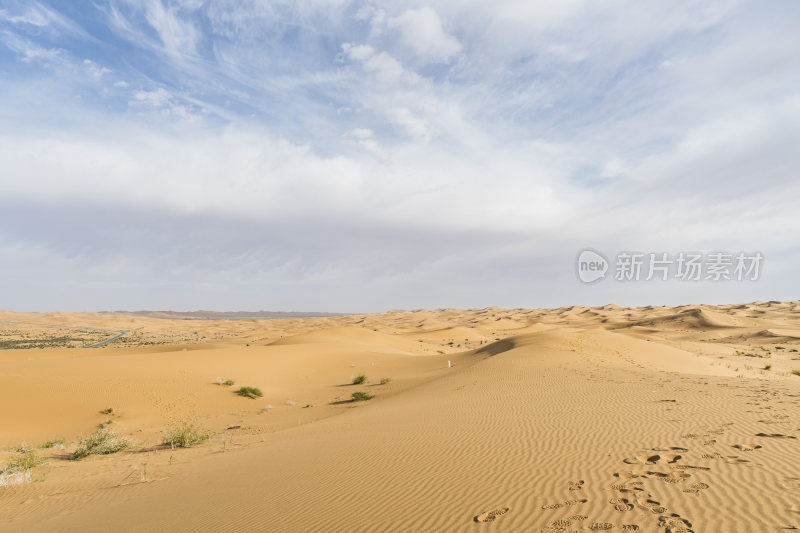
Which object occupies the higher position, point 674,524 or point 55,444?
point 674,524

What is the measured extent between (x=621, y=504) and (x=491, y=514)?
1355 mm

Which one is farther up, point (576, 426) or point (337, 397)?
point (576, 426)

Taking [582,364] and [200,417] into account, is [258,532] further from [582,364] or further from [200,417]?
[582,364]

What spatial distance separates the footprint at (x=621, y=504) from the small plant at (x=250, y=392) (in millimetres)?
17818

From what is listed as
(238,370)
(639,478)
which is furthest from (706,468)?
(238,370)

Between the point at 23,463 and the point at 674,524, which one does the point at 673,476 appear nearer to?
the point at 674,524

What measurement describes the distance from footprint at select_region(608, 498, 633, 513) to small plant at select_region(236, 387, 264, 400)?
17.8 metres

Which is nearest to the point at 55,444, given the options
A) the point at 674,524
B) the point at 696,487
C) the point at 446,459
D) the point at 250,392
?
the point at 250,392

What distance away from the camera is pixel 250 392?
64.9 feet

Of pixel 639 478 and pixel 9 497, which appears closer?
pixel 639 478

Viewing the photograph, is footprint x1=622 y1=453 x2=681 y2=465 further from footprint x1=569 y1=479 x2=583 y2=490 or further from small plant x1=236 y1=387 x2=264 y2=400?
small plant x1=236 y1=387 x2=264 y2=400

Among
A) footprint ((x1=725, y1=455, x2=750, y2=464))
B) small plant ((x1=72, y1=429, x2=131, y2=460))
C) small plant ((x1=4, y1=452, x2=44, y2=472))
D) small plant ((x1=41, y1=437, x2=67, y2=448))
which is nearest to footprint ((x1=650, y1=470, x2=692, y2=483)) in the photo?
footprint ((x1=725, y1=455, x2=750, y2=464))

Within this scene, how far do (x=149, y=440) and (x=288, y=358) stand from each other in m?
16.4

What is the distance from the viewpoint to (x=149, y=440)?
13102 millimetres
